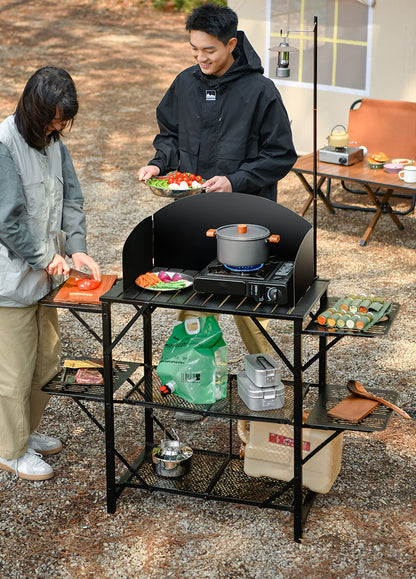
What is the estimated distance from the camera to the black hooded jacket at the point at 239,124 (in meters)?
3.97

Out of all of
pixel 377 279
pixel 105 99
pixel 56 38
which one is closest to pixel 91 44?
pixel 56 38

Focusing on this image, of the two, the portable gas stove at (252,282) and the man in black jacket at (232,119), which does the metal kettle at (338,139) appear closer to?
the man in black jacket at (232,119)

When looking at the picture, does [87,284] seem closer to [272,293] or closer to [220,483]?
[272,293]

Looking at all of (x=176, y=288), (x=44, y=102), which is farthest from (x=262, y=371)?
(x=44, y=102)

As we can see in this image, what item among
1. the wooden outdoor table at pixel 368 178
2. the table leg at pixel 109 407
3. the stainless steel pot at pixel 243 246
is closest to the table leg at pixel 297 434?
the stainless steel pot at pixel 243 246

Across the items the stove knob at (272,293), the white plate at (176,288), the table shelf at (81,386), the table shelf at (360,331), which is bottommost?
the table shelf at (81,386)

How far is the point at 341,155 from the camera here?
705cm

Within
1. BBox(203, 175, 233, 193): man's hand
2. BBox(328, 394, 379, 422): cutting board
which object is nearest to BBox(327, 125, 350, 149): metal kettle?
BBox(203, 175, 233, 193): man's hand

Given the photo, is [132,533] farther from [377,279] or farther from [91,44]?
[91,44]

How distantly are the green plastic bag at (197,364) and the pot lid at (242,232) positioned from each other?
387mm

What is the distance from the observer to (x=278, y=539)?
3.48 metres

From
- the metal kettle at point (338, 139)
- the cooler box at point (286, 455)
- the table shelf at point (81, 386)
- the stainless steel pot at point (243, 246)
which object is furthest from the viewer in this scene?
the metal kettle at point (338, 139)

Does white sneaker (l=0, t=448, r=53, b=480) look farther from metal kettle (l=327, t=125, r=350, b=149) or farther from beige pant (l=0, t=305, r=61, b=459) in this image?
metal kettle (l=327, t=125, r=350, b=149)

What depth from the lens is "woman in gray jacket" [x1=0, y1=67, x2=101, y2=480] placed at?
3357 mm
